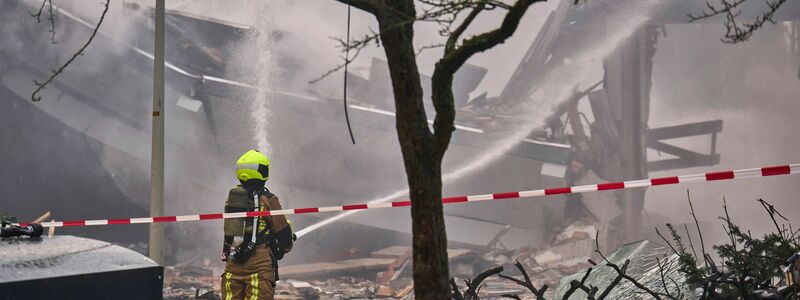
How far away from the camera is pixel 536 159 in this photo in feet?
56.3

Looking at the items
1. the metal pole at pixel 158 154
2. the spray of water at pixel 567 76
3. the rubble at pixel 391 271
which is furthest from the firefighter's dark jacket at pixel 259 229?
the spray of water at pixel 567 76

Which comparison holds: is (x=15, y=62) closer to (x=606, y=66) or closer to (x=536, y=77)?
(x=536, y=77)

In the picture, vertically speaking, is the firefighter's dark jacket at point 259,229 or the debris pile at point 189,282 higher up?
the firefighter's dark jacket at point 259,229

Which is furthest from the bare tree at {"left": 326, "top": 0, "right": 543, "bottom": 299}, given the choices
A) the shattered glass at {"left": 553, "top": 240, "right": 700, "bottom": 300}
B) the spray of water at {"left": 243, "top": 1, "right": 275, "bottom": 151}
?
the spray of water at {"left": 243, "top": 1, "right": 275, "bottom": 151}

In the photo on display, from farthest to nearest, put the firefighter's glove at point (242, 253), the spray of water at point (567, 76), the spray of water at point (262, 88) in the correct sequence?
the spray of water at point (262, 88) < the spray of water at point (567, 76) < the firefighter's glove at point (242, 253)

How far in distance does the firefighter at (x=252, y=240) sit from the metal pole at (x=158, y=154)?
1.99 metres

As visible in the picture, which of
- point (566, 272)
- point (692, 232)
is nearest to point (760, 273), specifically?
point (566, 272)

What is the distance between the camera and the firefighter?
6.71 m

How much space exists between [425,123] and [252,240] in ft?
10.5

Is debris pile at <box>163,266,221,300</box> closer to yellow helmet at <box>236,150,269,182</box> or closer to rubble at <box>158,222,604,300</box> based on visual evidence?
rubble at <box>158,222,604,300</box>

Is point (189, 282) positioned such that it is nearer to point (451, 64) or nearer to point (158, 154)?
point (158, 154)

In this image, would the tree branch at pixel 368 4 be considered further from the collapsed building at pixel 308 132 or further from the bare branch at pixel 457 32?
the collapsed building at pixel 308 132

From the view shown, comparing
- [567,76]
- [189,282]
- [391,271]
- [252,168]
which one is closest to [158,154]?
[252,168]

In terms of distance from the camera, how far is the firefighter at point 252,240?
6707 millimetres
